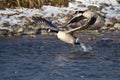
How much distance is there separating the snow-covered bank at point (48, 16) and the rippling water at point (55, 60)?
6.90 ft

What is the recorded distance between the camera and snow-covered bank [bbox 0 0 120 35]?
21328 mm

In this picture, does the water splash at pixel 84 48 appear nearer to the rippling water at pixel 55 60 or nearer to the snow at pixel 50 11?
the rippling water at pixel 55 60

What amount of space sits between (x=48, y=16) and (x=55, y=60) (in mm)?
9417

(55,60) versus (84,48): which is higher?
(55,60)

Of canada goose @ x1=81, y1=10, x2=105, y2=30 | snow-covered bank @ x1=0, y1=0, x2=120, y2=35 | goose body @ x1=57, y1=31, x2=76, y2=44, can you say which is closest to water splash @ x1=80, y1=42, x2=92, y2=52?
goose body @ x1=57, y1=31, x2=76, y2=44

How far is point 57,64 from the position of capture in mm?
13703

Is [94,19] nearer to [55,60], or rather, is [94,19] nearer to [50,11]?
[55,60]

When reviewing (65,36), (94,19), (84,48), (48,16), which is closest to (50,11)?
(48,16)

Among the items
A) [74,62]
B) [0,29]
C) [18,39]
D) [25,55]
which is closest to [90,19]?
[74,62]

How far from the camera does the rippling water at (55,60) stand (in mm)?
12031

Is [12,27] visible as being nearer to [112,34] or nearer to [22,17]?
[22,17]

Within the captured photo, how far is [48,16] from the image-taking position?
2369 centimetres

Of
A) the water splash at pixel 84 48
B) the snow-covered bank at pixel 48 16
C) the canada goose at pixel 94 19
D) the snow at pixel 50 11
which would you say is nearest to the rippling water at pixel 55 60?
the water splash at pixel 84 48

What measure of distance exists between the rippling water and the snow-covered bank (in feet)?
6.90
